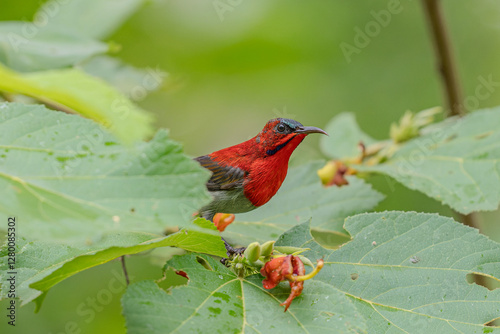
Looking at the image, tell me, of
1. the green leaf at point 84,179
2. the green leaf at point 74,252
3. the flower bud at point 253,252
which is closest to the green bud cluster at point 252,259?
the flower bud at point 253,252

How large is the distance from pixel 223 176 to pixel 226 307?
113 centimetres

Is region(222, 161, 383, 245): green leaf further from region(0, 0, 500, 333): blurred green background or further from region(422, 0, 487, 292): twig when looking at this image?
region(0, 0, 500, 333): blurred green background

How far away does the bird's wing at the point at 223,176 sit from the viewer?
2.92 m

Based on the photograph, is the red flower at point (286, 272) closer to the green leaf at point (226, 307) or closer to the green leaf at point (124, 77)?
the green leaf at point (226, 307)

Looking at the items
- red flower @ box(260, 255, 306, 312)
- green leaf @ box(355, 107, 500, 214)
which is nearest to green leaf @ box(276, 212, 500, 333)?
red flower @ box(260, 255, 306, 312)

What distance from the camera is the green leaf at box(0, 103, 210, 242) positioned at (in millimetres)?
1353

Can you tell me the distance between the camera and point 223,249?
2045 mm

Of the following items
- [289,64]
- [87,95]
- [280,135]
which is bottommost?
[289,64]

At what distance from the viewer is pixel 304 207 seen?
3.11 meters

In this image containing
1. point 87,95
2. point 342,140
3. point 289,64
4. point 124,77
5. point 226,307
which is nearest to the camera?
point 87,95

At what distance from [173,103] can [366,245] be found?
4.64 m

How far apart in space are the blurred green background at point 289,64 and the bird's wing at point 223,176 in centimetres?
272
